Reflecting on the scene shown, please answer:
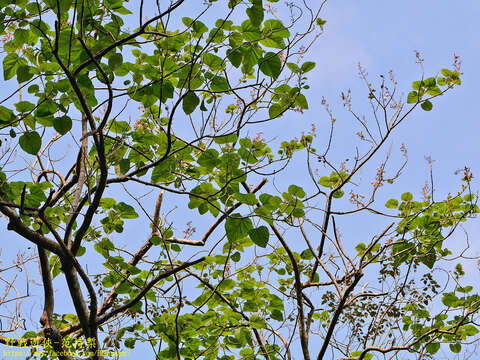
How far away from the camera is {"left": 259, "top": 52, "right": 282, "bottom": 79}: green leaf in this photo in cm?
238

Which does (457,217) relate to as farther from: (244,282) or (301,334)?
(244,282)

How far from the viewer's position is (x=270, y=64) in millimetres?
2398

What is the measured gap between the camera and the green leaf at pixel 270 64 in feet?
7.82

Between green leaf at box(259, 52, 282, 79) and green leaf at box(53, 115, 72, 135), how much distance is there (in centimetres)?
101

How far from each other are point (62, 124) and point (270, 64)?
108 cm

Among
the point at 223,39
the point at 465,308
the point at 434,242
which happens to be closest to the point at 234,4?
the point at 223,39

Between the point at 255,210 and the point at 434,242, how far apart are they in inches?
74.6

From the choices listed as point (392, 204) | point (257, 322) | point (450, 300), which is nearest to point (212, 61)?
point (257, 322)

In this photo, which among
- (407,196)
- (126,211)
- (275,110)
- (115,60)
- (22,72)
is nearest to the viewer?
(115,60)

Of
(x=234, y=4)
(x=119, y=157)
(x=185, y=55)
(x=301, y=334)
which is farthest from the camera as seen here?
(x=301, y=334)

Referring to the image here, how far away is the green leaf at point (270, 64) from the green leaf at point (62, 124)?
1.01 m

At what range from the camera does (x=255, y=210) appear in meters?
2.38

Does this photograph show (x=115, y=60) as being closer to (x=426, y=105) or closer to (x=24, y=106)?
(x=24, y=106)

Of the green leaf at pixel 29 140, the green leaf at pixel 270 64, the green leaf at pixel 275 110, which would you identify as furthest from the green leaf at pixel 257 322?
the green leaf at pixel 29 140
